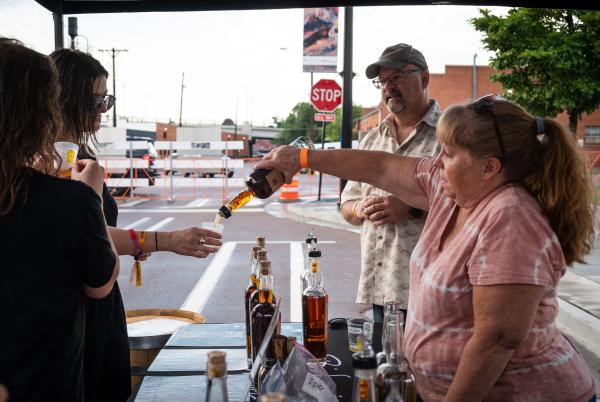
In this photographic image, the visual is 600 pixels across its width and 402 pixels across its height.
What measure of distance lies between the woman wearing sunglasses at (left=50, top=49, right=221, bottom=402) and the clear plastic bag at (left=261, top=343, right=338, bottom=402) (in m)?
0.77

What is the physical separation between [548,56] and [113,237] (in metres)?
22.7

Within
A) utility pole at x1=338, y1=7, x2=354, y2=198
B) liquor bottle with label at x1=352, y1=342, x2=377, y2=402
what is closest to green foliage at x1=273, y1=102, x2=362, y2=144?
utility pole at x1=338, y1=7, x2=354, y2=198

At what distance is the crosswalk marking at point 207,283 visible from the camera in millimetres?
6362

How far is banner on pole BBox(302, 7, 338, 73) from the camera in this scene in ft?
40.6

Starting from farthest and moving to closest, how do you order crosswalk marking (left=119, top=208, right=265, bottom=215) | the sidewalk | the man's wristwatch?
1. crosswalk marking (left=119, top=208, right=265, bottom=215)
2. the sidewalk
3. the man's wristwatch

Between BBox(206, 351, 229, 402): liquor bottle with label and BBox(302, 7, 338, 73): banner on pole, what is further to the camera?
BBox(302, 7, 338, 73): banner on pole

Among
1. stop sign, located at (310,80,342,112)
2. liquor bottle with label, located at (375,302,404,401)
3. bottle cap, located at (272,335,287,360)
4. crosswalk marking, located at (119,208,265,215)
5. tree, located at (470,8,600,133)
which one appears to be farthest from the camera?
tree, located at (470,8,600,133)

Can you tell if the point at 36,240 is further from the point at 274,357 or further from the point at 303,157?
the point at 303,157

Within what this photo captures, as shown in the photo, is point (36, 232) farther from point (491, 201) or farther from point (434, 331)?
point (491, 201)

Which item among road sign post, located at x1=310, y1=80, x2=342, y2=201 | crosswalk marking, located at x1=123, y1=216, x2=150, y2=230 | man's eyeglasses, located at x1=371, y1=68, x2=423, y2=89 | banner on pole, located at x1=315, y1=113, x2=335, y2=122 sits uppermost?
road sign post, located at x1=310, y1=80, x2=342, y2=201

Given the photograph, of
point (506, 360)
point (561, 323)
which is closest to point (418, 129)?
point (506, 360)

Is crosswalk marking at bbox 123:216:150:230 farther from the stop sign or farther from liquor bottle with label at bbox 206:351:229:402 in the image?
liquor bottle with label at bbox 206:351:229:402

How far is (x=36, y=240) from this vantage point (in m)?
1.48

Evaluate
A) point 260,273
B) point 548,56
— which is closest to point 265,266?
point 260,273
